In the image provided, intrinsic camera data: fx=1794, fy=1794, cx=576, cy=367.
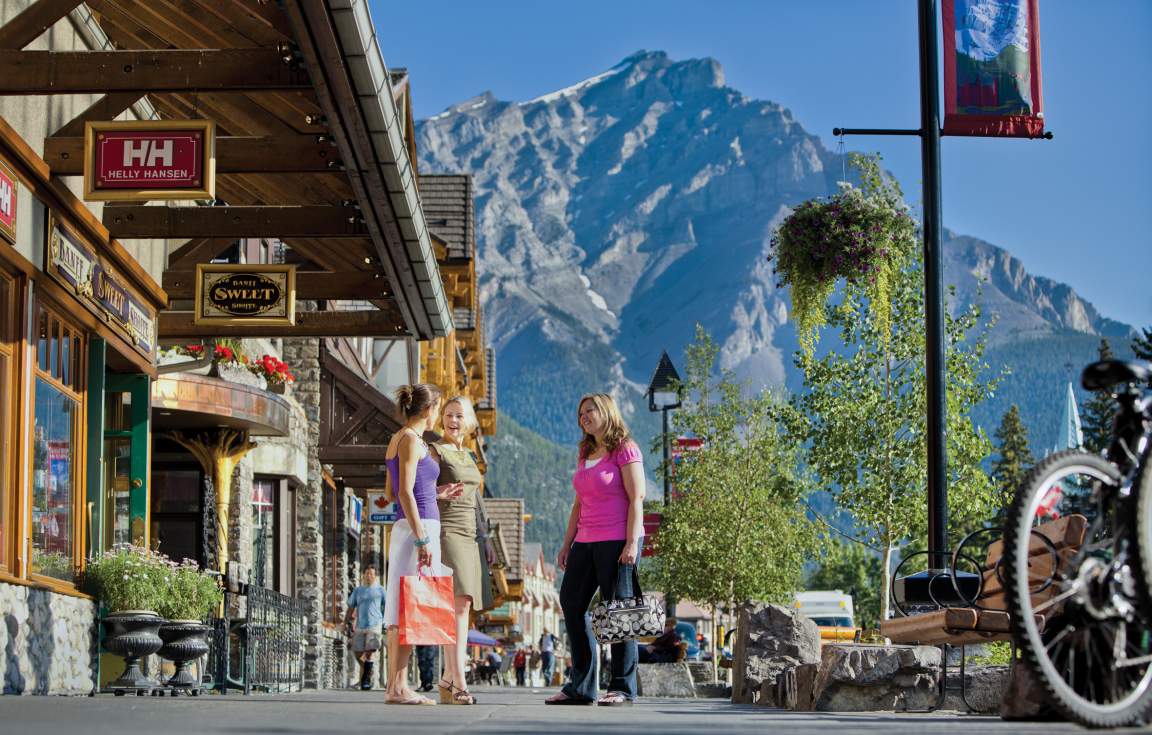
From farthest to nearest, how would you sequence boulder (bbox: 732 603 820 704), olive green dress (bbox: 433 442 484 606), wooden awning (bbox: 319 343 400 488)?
1. wooden awning (bbox: 319 343 400 488)
2. boulder (bbox: 732 603 820 704)
3. olive green dress (bbox: 433 442 484 606)

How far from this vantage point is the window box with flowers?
→ 2033 cm

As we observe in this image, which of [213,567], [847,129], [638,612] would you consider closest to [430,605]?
[638,612]

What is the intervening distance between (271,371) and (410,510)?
10661 millimetres

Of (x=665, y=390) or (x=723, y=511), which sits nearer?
(x=665, y=390)

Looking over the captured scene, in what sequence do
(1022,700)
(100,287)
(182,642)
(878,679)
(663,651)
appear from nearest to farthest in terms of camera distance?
(1022,700)
(878,679)
(182,642)
(100,287)
(663,651)

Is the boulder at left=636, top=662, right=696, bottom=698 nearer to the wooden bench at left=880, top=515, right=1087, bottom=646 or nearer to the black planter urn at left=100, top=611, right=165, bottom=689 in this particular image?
the black planter urn at left=100, top=611, right=165, bottom=689

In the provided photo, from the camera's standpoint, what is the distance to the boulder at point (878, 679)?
37.4ft

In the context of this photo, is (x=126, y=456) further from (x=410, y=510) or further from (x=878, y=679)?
(x=878, y=679)

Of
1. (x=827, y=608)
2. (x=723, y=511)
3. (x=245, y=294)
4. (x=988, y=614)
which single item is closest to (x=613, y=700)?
(x=988, y=614)

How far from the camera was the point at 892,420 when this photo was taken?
24922mm

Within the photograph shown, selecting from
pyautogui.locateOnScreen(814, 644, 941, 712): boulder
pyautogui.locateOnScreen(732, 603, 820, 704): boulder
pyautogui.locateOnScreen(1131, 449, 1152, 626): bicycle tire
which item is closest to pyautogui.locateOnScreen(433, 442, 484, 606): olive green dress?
pyautogui.locateOnScreen(814, 644, 941, 712): boulder

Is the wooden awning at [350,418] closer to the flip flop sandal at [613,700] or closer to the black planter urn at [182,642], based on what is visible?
the black planter urn at [182,642]

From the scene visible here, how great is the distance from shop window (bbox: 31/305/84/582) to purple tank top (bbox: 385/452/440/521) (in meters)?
3.06

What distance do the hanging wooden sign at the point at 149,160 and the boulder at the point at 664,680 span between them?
11.1m
